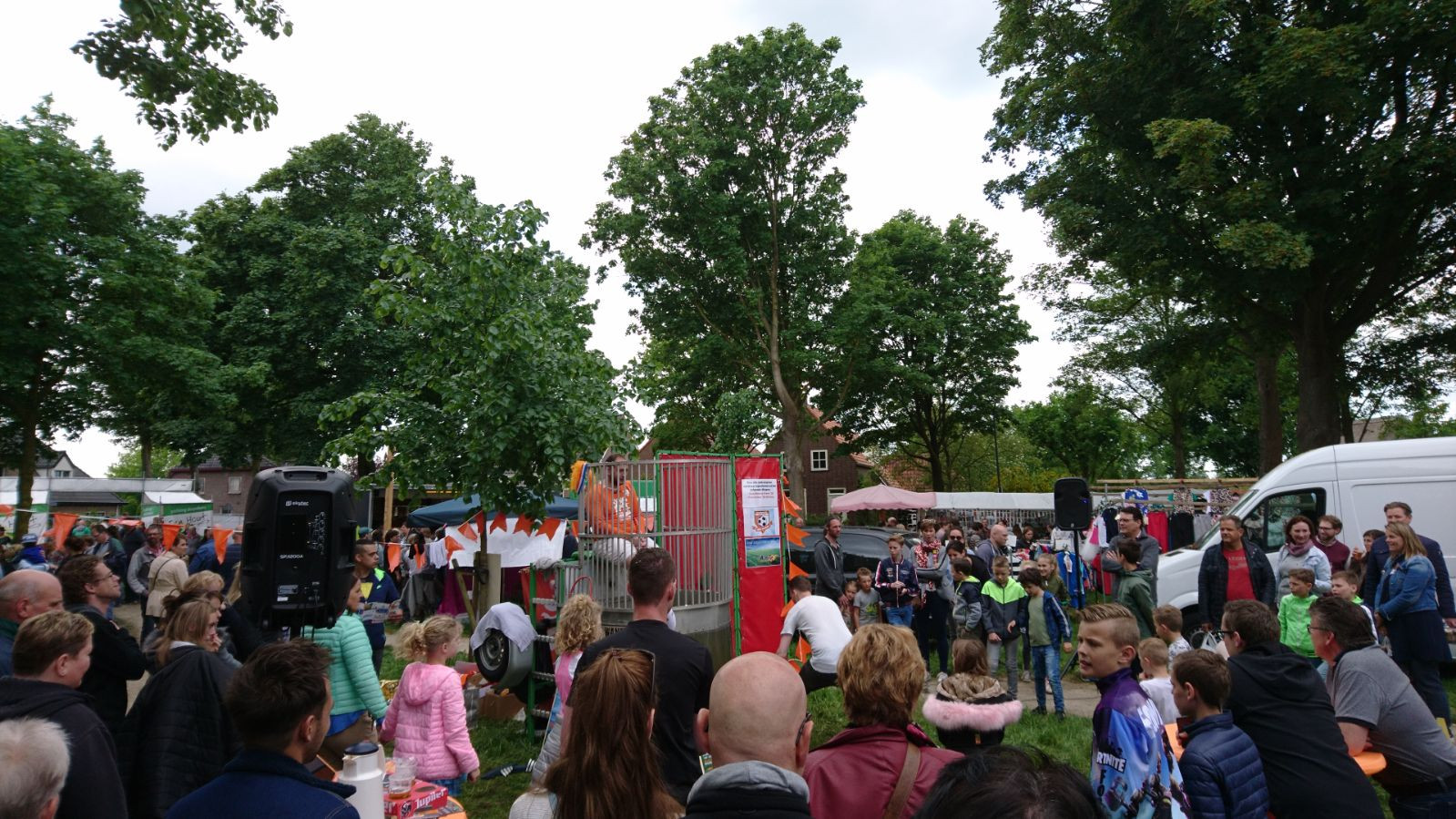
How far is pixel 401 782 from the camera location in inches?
157

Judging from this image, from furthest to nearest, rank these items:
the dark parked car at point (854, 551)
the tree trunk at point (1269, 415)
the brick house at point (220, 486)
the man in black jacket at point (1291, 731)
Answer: the brick house at point (220, 486), the tree trunk at point (1269, 415), the dark parked car at point (854, 551), the man in black jacket at point (1291, 731)

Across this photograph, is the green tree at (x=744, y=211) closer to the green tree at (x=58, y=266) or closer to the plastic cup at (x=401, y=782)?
the green tree at (x=58, y=266)

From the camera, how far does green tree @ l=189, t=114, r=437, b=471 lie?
2675 centimetres

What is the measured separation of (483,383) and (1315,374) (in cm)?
1696

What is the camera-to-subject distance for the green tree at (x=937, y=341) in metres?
32.8

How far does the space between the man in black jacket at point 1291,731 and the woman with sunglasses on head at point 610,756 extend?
2706 mm

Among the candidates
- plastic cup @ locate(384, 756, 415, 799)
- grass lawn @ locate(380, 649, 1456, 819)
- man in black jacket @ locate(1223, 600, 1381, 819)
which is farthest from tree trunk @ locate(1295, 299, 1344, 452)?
plastic cup @ locate(384, 756, 415, 799)

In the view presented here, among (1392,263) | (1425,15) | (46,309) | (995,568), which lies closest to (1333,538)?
(995,568)

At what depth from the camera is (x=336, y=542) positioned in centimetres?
587

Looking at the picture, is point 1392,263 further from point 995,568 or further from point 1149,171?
point 995,568

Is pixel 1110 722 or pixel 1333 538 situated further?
pixel 1333 538

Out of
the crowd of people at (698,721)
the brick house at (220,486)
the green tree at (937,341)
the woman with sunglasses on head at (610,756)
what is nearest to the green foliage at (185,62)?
the crowd of people at (698,721)

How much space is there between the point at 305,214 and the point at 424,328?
23.0 m

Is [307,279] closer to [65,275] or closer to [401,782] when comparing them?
[65,275]
